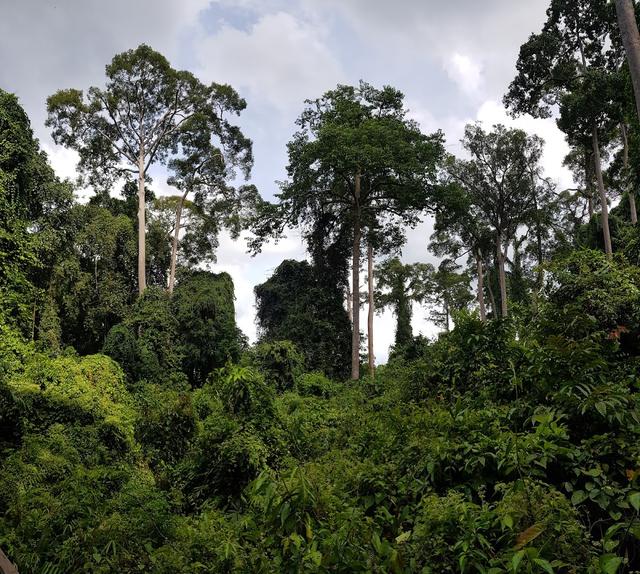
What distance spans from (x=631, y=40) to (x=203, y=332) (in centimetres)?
1590

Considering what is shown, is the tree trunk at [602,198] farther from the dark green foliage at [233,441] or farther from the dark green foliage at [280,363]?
the dark green foliage at [233,441]

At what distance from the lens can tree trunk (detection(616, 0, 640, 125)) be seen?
683cm

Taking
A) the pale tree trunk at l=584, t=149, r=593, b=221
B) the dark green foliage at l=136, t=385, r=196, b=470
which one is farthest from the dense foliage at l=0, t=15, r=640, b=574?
the pale tree trunk at l=584, t=149, r=593, b=221

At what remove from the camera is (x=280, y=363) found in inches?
700

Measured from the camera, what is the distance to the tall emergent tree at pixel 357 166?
18.1 meters

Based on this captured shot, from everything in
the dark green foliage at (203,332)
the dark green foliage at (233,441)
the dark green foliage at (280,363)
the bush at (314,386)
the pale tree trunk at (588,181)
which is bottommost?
the dark green foliage at (233,441)

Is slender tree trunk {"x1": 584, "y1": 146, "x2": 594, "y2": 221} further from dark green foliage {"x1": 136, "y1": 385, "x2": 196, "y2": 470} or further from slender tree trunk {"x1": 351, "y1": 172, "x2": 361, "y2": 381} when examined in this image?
dark green foliage {"x1": 136, "y1": 385, "x2": 196, "y2": 470}

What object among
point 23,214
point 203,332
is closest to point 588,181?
point 203,332

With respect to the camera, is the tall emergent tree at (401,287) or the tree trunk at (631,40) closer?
the tree trunk at (631,40)

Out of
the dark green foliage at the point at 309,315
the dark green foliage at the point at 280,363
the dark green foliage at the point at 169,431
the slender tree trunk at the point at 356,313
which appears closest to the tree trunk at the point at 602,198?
the slender tree trunk at the point at 356,313

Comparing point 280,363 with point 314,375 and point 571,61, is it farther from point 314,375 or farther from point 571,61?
point 571,61

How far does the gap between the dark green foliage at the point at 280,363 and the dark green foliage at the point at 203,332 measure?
1740 mm

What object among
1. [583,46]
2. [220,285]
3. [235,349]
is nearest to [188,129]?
[220,285]

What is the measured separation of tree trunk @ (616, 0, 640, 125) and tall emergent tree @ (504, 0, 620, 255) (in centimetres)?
1258
